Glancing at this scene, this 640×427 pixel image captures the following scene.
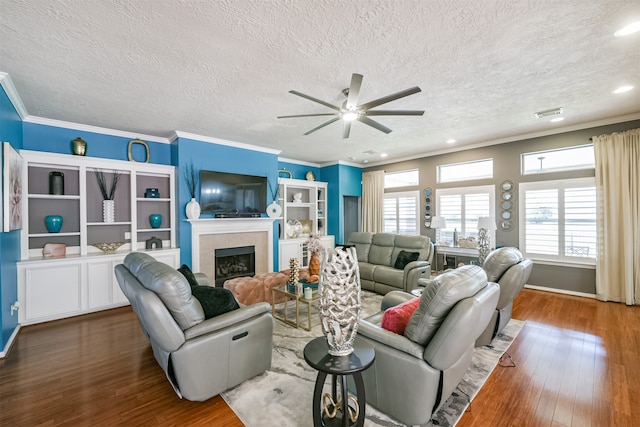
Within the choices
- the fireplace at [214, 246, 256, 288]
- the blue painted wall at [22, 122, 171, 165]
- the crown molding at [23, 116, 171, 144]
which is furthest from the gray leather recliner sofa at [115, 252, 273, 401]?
the crown molding at [23, 116, 171, 144]

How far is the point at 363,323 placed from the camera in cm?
201

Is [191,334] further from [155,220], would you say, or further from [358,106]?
[155,220]

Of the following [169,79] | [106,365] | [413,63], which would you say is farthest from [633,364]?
[169,79]

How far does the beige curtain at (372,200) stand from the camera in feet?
24.4

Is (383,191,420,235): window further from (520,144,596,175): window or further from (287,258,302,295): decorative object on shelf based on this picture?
(287,258,302,295): decorative object on shelf

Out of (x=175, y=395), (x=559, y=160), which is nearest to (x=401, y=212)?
(x=559, y=160)

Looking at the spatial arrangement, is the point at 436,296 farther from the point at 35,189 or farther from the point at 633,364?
the point at 35,189

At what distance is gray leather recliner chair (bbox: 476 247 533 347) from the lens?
A: 2.85m

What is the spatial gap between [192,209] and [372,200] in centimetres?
469

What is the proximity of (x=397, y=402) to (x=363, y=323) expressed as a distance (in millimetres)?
518

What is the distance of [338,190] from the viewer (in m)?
7.40

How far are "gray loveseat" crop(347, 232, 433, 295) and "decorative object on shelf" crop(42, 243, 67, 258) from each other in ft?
15.3

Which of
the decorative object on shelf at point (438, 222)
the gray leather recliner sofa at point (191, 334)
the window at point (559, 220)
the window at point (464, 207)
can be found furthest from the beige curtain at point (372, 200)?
the gray leather recliner sofa at point (191, 334)

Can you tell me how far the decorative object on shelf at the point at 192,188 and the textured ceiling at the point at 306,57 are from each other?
915mm
